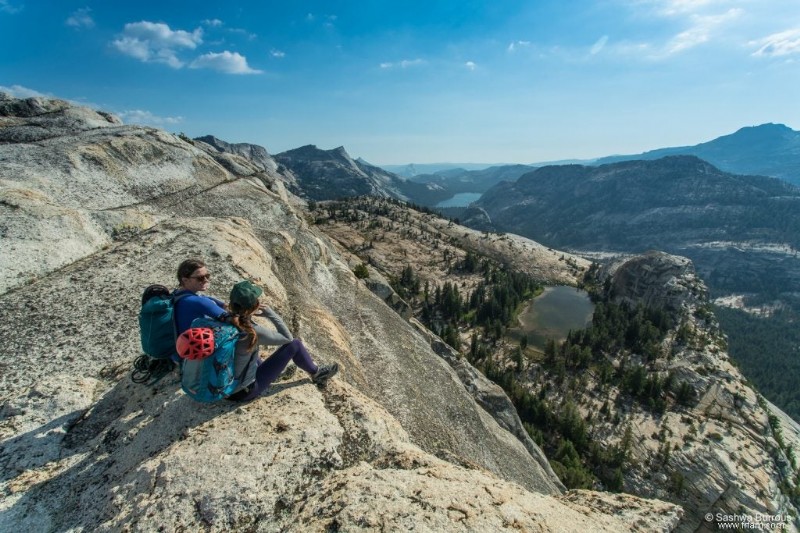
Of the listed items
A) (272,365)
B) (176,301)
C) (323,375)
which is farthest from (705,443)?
(176,301)

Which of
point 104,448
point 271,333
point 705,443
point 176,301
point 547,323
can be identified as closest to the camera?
point 176,301

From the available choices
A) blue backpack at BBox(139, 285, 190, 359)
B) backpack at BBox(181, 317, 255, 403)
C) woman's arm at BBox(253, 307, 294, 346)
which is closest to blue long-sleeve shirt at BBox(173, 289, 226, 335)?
blue backpack at BBox(139, 285, 190, 359)

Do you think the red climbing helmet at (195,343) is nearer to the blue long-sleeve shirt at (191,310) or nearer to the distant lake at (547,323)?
the blue long-sleeve shirt at (191,310)

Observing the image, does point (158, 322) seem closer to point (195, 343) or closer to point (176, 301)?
point (176, 301)

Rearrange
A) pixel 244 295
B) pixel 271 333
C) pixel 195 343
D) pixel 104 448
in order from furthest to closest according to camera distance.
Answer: pixel 271 333 < pixel 104 448 < pixel 244 295 < pixel 195 343

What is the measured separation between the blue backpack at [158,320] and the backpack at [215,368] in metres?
1.33

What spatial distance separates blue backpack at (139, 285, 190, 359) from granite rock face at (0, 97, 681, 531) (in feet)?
5.72

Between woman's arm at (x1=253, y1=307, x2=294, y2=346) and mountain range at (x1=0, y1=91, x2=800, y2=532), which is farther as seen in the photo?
woman's arm at (x1=253, y1=307, x2=294, y2=346)

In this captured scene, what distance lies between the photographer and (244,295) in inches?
385

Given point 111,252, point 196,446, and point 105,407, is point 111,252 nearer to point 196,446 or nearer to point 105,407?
point 105,407

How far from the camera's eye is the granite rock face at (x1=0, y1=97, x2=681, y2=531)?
28.0ft

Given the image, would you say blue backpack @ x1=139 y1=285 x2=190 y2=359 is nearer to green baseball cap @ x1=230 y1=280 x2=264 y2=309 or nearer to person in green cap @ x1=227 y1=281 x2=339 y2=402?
person in green cap @ x1=227 y1=281 x2=339 y2=402

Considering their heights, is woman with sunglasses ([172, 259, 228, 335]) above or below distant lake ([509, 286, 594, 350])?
above

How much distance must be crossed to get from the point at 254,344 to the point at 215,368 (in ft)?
3.56
